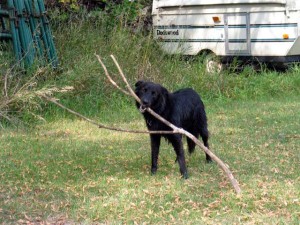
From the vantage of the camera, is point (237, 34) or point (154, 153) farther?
point (237, 34)

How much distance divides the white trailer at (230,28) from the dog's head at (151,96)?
667 cm

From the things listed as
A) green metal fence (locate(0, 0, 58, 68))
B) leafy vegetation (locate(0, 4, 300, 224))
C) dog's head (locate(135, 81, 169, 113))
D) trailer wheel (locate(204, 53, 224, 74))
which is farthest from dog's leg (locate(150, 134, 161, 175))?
trailer wheel (locate(204, 53, 224, 74))

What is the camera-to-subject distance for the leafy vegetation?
5.59m

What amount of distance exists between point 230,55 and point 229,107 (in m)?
2.86

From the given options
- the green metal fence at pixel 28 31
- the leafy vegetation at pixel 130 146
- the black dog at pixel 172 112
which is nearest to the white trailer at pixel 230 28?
the leafy vegetation at pixel 130 146

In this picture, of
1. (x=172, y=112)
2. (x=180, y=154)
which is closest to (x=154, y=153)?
(x=180, y=154)

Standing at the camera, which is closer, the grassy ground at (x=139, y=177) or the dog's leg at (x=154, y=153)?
the grassy ground at (x=139, y=177)

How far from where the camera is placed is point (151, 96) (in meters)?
6.50

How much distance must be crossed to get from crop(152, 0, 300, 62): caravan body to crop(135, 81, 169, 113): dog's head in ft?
21.9

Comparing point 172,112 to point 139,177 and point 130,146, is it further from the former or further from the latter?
point 130,146

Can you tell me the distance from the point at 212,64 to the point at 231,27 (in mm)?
1060

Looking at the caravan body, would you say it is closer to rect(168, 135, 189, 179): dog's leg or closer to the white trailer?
the white trailer

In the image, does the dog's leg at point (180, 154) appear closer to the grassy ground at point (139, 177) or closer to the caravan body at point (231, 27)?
the grassy ground at point (139, 177)

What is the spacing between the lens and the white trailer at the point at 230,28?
13.5 m
